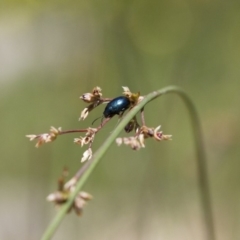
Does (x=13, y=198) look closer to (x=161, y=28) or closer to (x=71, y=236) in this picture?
(x=71, y=236)

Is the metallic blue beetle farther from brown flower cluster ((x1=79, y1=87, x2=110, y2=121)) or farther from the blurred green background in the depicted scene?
the blurred green background

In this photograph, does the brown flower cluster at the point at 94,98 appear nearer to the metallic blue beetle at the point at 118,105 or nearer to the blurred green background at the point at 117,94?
the metallic blue beetle at the point at 118,105

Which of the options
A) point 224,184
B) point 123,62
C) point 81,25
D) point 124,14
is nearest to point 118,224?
point 224,184

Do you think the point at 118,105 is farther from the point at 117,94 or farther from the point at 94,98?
the point at 117,94

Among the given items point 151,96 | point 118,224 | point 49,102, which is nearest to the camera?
point 151,96

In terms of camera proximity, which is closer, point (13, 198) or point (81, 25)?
point (13, 198)

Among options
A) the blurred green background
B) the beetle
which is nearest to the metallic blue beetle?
the beetle

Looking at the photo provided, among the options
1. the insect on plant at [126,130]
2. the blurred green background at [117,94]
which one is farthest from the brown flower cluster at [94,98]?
the blurred green background at [117,94]

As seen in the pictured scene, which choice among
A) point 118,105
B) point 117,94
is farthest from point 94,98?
point 117,94
